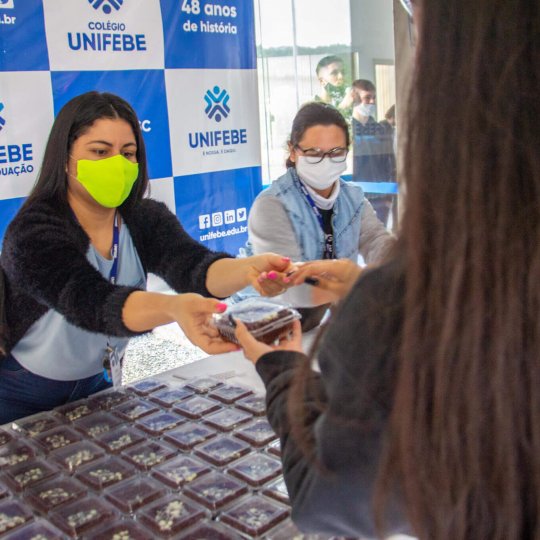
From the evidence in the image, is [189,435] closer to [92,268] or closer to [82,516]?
[82,516]

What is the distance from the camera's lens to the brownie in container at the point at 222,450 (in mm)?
1288

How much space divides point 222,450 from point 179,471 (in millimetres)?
115

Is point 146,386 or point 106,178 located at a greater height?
point 106,178

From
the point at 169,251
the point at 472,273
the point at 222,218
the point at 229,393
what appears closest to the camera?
the point at 472,273

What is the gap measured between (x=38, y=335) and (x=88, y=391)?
0.72 ft

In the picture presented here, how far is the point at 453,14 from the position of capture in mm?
668

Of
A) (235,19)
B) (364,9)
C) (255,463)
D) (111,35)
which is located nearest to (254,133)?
(235,19)

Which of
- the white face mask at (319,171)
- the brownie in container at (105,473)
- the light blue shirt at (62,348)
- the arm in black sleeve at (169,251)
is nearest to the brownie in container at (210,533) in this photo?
the brownie in container at (105,473)

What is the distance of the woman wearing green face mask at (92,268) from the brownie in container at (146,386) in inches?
3.9

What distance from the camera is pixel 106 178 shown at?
178cm

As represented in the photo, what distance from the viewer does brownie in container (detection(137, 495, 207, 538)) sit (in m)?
Answer: 1.06

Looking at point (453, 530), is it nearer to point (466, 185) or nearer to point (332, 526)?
point (332, 526)

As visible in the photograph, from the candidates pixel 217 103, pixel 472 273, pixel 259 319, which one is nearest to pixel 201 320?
pixel 259 319

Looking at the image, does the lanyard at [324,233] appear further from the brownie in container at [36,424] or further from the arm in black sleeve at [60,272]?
the brownie in container at [36,424]
